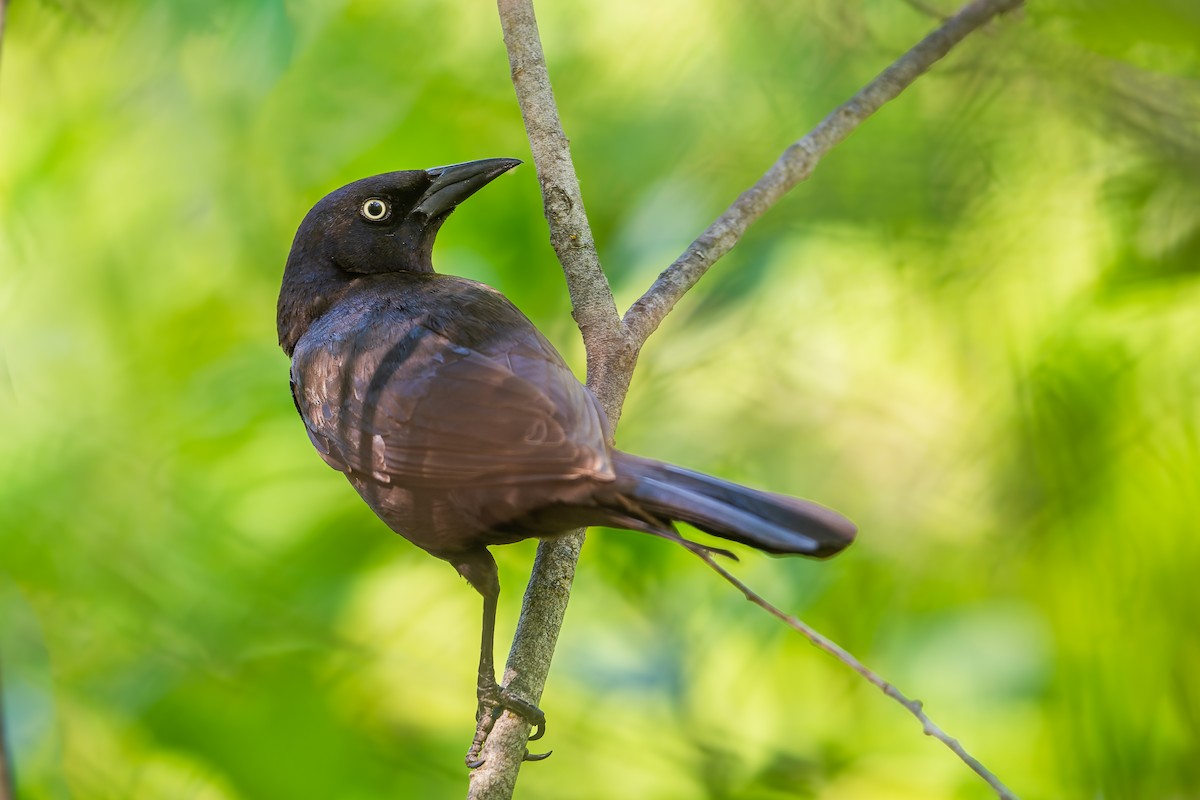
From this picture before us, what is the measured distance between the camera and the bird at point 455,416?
83.3 inches

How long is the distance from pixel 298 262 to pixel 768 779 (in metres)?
2.01

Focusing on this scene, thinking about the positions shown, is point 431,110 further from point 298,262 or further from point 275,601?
point 275,601

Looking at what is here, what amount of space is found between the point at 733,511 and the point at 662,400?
132cm

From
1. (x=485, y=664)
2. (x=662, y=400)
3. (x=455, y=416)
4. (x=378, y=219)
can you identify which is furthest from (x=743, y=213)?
(x=485, y=664)

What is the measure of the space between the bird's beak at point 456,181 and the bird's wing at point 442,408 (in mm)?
549

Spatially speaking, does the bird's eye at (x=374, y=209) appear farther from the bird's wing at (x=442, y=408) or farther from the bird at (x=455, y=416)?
the bird's wing at (x=442, y=408)

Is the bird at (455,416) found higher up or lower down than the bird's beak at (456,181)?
lower down

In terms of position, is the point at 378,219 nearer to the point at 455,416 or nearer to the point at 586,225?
the point at 586,225

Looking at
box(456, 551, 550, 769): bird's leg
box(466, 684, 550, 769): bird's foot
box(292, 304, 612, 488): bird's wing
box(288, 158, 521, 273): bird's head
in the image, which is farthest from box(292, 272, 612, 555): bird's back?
box(466, 684, 550, 769): bird's foot

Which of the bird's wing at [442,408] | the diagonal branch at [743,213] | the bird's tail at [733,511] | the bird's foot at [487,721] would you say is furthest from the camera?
the diagonal branch at [743,213]

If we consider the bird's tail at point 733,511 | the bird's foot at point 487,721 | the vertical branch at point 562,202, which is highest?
the vertical branch at point 562,202

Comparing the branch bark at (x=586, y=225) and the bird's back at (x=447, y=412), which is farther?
the branch bark at (x=586, y=225)

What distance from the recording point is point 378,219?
3273 mm

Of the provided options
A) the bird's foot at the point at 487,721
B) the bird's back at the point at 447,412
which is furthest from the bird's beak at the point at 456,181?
the bird's foot at the point at 487,721
